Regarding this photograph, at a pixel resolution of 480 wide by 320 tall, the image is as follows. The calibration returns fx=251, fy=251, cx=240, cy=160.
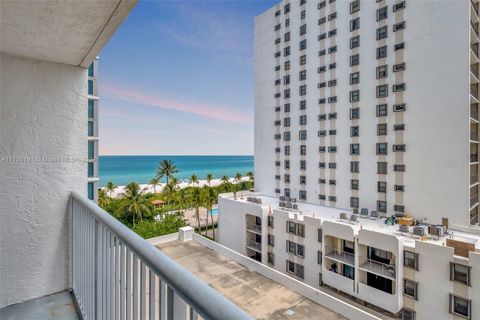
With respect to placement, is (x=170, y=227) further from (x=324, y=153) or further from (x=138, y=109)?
(x=138, y=109)

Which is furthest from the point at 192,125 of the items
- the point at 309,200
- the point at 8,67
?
the point at 8,67

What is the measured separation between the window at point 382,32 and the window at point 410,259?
1195 centimetres

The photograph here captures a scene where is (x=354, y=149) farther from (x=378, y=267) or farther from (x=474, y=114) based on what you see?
(x=378, y=267)

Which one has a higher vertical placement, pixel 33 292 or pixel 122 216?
pixel 33 292

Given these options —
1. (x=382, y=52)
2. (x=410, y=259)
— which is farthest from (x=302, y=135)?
(x=410, y=259)

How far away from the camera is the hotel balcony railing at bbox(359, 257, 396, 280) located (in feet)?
33.5

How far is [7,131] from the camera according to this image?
2.14 metres

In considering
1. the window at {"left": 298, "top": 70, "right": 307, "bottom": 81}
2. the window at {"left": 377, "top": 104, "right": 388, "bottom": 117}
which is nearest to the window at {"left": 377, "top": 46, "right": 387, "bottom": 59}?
the window at {"left": 377, "top": 104, "right": 388, "bottom": 117}

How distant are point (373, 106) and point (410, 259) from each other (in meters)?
8.77

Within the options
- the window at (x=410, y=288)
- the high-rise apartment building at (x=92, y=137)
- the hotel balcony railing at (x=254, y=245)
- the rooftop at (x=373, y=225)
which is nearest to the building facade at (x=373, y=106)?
the rooftop at (x=373, y=225)

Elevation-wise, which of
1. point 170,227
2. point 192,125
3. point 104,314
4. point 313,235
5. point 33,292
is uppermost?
point 192,125

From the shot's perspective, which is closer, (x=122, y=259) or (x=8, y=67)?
(x=122, y=259)

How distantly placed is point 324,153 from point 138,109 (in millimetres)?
58692

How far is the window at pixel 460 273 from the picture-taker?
27.7 ft
